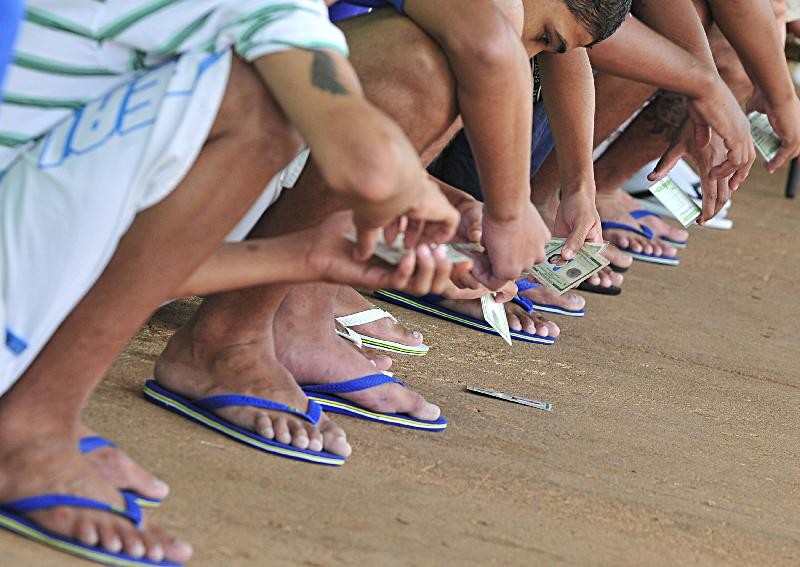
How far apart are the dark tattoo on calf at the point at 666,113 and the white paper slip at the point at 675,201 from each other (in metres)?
0.35

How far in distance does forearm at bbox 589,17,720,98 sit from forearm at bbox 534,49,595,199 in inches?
10.6

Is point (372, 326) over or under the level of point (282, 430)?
under

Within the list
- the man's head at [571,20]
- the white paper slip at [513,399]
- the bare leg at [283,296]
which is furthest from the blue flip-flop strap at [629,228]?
the bare leg at [283,296]

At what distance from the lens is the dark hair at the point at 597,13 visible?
2225mm

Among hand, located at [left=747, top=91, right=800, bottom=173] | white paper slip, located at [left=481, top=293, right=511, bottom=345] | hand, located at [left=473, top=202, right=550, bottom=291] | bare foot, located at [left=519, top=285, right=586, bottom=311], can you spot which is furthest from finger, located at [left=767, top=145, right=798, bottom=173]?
hand, located at [left=473, top=202, right=550, bottom=291]

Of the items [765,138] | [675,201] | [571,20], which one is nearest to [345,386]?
[571,20]

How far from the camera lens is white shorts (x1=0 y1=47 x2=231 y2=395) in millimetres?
1532

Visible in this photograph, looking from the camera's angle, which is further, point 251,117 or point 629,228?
point 629,228

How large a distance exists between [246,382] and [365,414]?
28 cm

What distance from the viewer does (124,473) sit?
167 centimetres

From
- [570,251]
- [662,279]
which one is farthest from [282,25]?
[662,279]

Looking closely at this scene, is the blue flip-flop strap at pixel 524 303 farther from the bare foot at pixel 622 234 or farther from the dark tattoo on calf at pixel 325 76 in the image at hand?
the dark tattoo on calf at pixel 325 76

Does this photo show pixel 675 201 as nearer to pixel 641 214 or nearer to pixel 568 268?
pixel 568 268

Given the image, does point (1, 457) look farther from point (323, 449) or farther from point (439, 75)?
point (439, 75)
